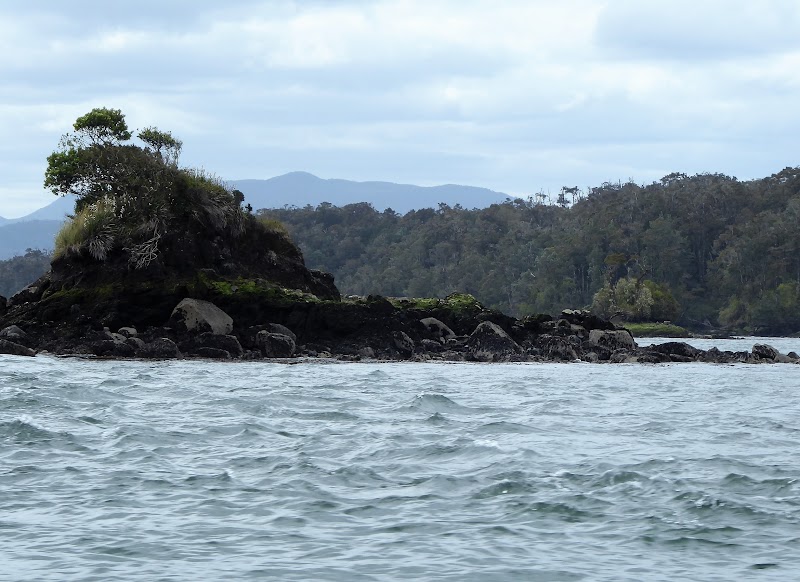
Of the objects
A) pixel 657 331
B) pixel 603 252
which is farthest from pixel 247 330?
pixel 603 252

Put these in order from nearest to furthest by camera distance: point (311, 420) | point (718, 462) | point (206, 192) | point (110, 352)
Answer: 1. point (718, 462)
2. point (311, 420)
3. point (110, 352)
4. point (206, 192)

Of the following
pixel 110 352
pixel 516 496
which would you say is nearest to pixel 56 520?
pixel 516 496

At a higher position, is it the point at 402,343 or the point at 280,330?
the point at 280,330

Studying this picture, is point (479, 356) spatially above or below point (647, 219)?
below

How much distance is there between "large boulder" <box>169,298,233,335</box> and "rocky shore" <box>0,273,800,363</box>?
0.11ft

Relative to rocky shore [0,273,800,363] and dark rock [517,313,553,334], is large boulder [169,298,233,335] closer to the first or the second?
rocky shore [0,273,800,363]

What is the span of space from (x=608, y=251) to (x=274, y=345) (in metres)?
84.3

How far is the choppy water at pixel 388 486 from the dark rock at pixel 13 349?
11164 mm

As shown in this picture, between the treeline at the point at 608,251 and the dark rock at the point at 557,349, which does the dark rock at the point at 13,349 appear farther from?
the treeline at the point at 608,251

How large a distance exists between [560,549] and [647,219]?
4365 inches

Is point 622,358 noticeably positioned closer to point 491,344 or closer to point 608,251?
point 491,344

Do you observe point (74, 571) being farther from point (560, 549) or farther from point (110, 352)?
point (110, 352)

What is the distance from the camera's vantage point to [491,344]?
3859 centimetres

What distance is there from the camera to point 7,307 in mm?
39938
